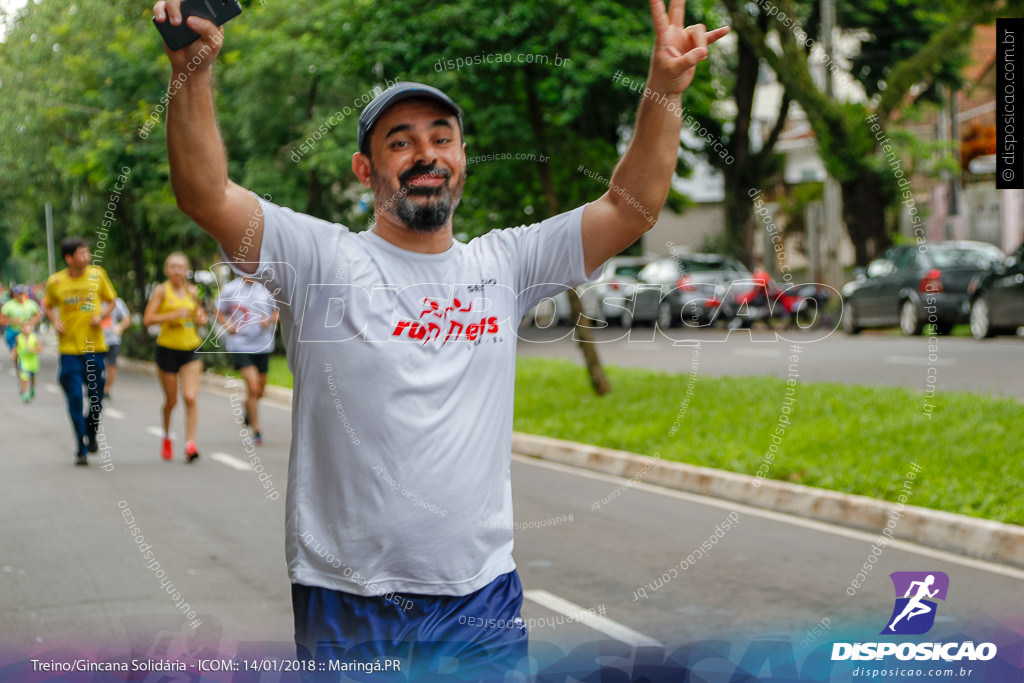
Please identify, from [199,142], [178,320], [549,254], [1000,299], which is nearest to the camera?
[199,142]

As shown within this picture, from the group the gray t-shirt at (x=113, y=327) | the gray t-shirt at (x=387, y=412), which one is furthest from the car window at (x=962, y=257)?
the gray t-shirt at (x=387, y=412)

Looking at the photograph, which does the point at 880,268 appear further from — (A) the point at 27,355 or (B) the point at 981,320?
(A) the point at 27,355

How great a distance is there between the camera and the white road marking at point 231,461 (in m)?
10.7

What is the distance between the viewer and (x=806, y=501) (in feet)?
26.3

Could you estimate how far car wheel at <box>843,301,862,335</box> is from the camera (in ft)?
73.0

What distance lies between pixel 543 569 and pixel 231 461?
17.3ft

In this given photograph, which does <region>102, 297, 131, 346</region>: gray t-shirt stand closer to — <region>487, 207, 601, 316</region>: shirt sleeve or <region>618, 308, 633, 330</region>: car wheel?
<region>618, 308, 633, 330</region>: car wheel

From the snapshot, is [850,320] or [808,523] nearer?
[808,523]

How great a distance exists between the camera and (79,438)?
11.1m

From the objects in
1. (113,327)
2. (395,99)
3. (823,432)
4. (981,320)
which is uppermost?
(395,99)

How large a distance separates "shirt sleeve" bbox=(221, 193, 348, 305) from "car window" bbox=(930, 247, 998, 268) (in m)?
18.5

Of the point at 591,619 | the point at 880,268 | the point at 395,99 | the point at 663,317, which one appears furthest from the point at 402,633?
the point at 880,268

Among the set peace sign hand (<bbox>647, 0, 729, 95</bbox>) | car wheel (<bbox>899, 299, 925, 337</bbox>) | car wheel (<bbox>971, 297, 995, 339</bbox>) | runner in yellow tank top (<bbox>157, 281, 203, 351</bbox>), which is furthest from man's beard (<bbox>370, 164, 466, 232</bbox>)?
car wheel (<bbox>899, 299, 925, 337</bbox>)

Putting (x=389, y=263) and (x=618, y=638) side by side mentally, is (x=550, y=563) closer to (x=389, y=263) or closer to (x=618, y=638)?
(x=618, y=638)
